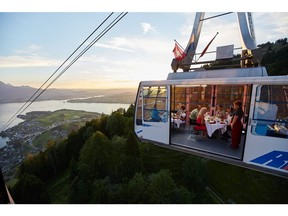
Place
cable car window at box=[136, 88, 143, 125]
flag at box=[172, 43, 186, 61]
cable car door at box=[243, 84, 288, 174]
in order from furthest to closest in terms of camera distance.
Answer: flag at box=[172, 43, 186, 61]
cable car window at box=[136, 88, 143, 125]
cable car door at box=[243, 84, 288, 174]

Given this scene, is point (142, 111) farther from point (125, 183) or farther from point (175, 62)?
point (125, 183)

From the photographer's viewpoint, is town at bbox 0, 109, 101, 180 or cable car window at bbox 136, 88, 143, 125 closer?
cable car window at bbox 136, 88, 143, 125

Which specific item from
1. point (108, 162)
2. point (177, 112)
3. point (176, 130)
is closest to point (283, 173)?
point (176, 130)

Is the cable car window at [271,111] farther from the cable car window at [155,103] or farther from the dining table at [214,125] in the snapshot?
the cable car window at [155,103]

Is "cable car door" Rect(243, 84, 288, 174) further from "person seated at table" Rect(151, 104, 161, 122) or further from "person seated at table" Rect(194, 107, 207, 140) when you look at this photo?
"person seated at table" Rect(151, 104, 161, 122)

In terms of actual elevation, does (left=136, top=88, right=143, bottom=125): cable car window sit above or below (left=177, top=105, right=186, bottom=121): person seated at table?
above

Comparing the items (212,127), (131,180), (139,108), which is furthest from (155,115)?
(131,180)

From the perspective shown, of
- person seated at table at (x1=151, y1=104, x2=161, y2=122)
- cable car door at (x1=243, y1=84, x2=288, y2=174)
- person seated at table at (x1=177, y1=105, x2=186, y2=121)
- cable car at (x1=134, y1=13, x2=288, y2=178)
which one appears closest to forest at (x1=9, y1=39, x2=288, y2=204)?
person seated at table at (x1=177, y1=105, x2=186, y2=121)

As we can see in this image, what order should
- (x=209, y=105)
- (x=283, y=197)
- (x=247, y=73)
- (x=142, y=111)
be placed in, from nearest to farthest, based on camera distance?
(x=247, y=73)
(x=142, y=111)
(x=209, y=105)
(x=283, y=197)
